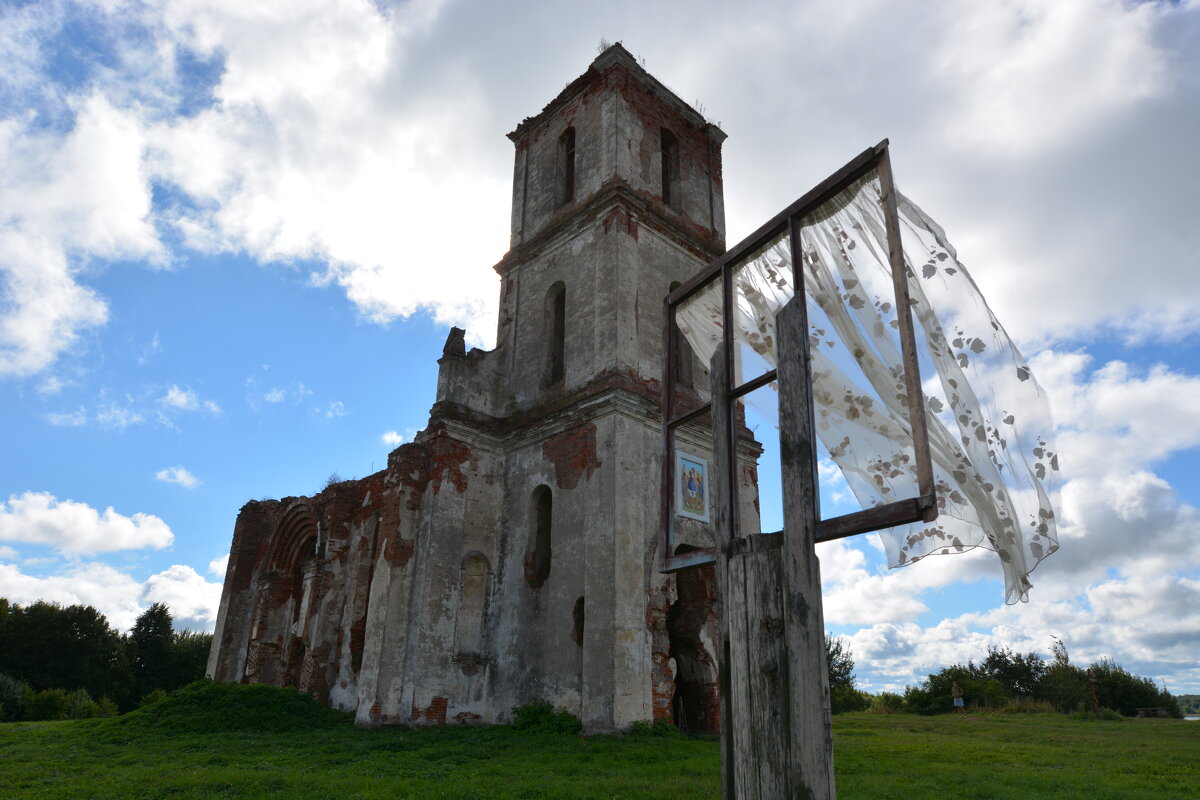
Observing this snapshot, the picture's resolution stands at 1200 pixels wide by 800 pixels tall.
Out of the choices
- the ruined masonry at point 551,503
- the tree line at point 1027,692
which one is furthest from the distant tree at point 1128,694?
the ruined masonry at point 551,503

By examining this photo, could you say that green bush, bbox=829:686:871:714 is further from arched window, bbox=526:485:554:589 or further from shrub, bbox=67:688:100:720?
shrub, bbox=67:688:100:720

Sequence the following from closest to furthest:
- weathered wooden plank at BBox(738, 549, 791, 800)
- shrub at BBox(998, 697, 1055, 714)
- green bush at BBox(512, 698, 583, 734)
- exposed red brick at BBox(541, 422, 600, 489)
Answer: weathered wooden plank at BBox(738, 549, 791, 800), green bush at BBox(512, 698, 583, 734), exposed red brick at BBox(541, 422, 600, 489), shrub at BBox(998, 697, 1055, 714)

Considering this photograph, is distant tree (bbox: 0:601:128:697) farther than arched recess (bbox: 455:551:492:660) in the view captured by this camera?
Yes

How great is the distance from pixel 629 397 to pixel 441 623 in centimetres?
543

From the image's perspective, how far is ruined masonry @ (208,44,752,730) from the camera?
1300 centimetres

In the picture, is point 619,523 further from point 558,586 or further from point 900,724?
point 900,724

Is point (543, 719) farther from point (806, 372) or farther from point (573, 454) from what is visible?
point (806, 372)

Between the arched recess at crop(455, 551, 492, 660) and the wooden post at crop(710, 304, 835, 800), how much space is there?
10.7 metres

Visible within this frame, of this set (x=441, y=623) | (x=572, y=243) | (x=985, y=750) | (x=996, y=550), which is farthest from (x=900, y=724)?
(x=996, y=550)

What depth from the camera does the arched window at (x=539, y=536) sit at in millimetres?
14180

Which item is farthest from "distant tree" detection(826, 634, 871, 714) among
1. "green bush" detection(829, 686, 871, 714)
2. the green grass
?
the green grass

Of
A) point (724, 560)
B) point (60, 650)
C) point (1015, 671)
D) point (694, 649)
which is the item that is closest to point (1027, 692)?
point (1015, 671)

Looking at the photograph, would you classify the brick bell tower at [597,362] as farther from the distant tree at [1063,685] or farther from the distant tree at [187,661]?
the distant tree at [187,661]

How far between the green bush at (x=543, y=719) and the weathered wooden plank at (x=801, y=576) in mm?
9347
